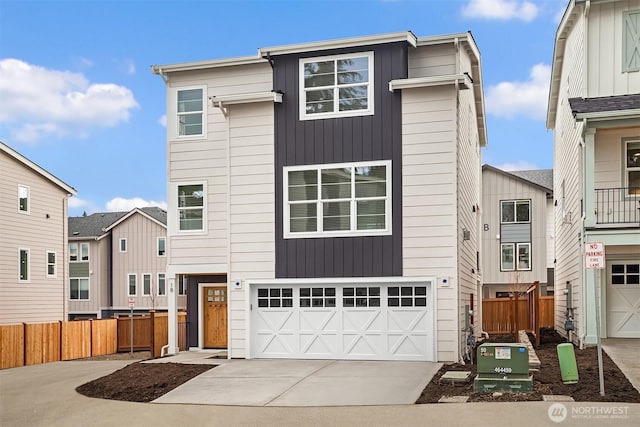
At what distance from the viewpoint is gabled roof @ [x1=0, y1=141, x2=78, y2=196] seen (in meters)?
28.2

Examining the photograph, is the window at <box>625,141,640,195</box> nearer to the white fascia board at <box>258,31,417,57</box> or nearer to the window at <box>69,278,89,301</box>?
the white fascia board at <box>258,31,417,57</box>

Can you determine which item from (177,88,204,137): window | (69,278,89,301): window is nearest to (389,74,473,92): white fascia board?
(177,88,204,137): window

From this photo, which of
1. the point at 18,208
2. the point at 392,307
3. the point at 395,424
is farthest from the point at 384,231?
the point at 18,208

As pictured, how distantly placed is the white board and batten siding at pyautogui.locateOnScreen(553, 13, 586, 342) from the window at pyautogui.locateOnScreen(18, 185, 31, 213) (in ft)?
68.1

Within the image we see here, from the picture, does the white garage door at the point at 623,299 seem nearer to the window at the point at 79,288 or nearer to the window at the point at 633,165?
the window at the point at 633,165

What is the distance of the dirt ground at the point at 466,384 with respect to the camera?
1215 centimetres

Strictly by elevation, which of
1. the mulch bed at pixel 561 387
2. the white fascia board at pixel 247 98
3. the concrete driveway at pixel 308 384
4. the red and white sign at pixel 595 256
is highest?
the white fascia board at pixel 247 98

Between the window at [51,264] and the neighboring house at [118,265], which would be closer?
the window at [51,264]

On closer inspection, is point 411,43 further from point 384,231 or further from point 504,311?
point 504,311

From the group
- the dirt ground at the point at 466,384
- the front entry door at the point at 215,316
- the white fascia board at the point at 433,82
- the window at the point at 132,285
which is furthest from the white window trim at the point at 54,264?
the white fascia board at the point at 433,82

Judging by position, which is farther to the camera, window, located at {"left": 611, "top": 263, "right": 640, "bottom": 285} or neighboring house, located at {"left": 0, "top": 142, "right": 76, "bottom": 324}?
neighboring house, located at {"left": 0, "top": 142, "right": 76, "bottom": 324}

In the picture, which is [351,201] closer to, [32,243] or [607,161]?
[607,161]

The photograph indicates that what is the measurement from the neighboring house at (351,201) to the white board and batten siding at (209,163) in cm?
47

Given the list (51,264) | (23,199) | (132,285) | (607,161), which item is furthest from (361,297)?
(132,285)
